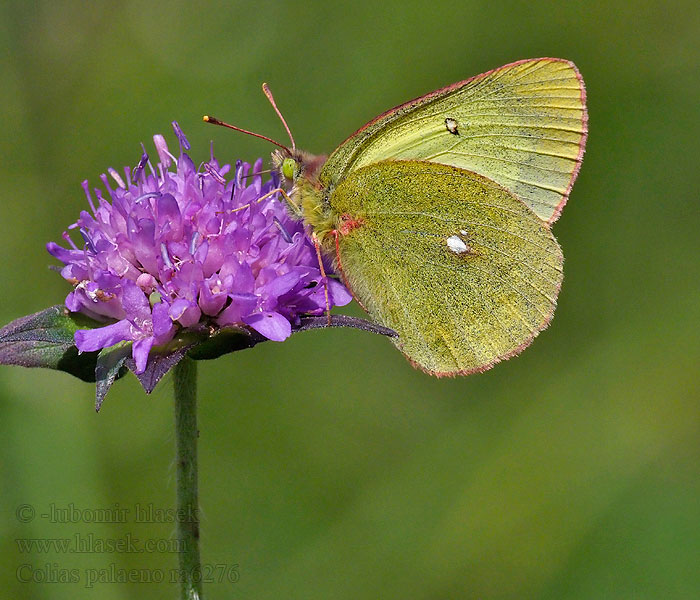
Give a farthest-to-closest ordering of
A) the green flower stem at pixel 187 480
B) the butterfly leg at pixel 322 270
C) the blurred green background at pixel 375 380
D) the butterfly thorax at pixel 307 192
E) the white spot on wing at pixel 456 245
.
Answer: the blurred green background at pixel 375 380 < the white spot on wing at pixel 456 245 < the butterfly thorax at pixel 307 192 < the butterfly leg at pixel 322 270 < the green flower stem at pixel 187 480

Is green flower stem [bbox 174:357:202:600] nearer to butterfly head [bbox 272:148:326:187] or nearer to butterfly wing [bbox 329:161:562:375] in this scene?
butterfly wing [bbox 329:161:562:375]

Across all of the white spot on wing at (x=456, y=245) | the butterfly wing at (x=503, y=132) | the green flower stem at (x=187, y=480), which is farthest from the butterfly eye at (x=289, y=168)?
the green flower stem at (x=187, y=480)

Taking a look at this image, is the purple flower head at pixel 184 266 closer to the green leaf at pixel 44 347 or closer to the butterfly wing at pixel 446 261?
the green leaf at pixel 44 347

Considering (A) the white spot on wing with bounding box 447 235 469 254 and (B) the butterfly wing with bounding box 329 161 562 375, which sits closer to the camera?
(B) the butterfly wing with bounding box 329 161 562 375

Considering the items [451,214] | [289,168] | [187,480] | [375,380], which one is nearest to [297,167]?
[289,168]

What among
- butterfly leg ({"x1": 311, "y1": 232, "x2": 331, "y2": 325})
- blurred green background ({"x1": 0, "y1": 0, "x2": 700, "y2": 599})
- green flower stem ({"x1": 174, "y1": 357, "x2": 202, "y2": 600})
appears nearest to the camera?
green flower stem ({"x1": 174, "y1": 357, "x2": 202, "y2": 600})

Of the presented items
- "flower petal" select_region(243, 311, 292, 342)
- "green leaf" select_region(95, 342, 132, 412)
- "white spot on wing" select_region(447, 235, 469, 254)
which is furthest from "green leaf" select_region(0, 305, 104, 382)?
"white spot on wing" select_region(447, 235, 469, 254)

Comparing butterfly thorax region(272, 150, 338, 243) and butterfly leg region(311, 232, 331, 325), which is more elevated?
butterfly thorax region(272, 150, 338, 243)
